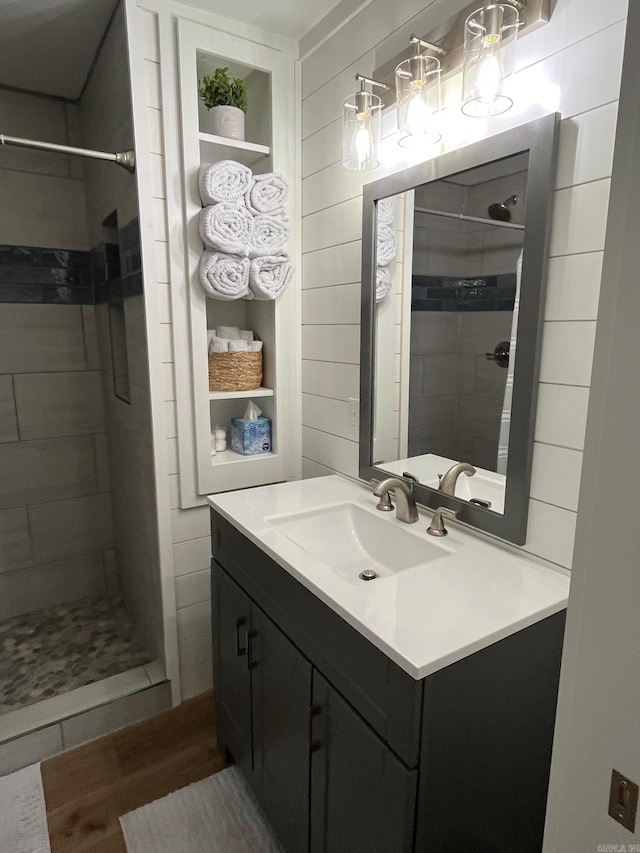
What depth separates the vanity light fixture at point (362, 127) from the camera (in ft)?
4.64

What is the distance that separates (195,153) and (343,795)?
180cm

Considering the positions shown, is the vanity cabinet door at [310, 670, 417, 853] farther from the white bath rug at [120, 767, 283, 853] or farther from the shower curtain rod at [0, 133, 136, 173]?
the shower curtain rod at [0, 133, 136, 173]

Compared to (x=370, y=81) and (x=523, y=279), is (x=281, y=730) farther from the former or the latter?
(x=370, y=81)

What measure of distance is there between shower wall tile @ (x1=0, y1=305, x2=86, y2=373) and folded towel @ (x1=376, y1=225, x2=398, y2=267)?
1.54 metres

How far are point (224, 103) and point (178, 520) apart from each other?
144 cm

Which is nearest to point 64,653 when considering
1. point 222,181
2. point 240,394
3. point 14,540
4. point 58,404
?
point 14,540

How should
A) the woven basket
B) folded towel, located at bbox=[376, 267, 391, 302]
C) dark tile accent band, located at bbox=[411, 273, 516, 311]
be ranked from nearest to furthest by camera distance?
dark tile accent band, located at bbox=[411, 273, 516, 311] → folded towel, located at bbox=[376, 267, 391, 302] → the woven basket

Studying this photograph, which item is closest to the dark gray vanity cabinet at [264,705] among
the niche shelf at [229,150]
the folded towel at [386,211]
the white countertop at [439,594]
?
the white countertop at [439,594]

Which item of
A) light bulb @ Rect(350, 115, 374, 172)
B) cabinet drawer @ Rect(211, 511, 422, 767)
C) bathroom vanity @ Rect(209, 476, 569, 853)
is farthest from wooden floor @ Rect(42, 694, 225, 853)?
light bulb @ Rect(350, 115, 374, 172)

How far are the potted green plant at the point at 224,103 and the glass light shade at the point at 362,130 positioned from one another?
47cm

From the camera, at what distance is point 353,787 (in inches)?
40.4

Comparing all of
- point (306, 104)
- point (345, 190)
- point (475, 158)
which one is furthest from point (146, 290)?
point (475, 158)

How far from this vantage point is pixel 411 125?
1312mm

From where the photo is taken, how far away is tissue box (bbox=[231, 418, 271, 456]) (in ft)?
6.41
